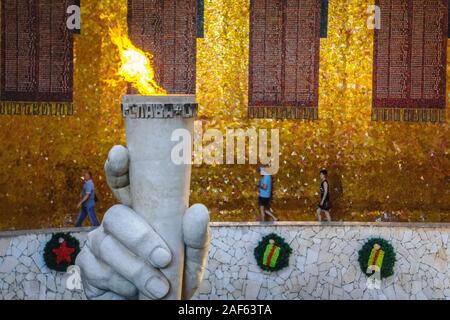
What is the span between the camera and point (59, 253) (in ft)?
51.3

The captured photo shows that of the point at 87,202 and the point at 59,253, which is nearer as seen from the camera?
the point at 59,253

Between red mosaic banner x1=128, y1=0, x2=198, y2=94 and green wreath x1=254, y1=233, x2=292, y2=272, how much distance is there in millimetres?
3029

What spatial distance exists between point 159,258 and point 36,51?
8328mm

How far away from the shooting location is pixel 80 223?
1670 cm

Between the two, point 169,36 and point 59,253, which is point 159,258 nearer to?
point 59,253

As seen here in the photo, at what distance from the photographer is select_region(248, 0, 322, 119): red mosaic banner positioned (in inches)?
695

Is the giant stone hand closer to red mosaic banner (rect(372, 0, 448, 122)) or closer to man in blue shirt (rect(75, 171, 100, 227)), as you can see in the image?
man in blue shirt (rect(75, 171, 100, 227))

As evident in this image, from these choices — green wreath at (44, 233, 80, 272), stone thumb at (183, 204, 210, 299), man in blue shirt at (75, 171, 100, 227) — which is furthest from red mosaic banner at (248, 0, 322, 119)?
stone thumb at (183, 204, 210, 299)

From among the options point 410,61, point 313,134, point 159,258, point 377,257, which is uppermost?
point 410,61

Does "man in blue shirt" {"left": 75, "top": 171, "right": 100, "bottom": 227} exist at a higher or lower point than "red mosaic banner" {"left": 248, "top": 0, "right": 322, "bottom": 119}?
lower

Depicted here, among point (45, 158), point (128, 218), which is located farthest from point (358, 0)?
Result: point (128, 218)

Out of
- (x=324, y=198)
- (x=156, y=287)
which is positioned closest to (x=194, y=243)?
(x=156, y=287)

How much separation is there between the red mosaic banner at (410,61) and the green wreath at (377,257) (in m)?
2.44

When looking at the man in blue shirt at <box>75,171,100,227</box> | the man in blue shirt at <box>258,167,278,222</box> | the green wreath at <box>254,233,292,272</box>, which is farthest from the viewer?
the man in blue shirt at <box>258,167,278,222</box>
